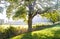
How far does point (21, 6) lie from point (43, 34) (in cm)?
536

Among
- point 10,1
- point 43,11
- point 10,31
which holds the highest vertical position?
point 10,1

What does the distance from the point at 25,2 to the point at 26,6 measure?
0.57 m

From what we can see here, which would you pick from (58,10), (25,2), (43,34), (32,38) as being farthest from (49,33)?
(58,10)

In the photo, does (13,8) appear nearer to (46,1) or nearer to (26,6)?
(26,6)

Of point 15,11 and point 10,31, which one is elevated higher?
point 15,11

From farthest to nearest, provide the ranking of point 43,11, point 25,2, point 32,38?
point 43,11, point 25,2, point 32,38

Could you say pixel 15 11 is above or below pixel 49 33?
above

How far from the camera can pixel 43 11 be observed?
14852 millimetres

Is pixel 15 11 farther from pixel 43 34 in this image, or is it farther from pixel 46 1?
pixel 43 34

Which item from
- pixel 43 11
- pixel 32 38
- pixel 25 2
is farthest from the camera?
pixel 43 11

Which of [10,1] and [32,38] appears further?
[10,1]

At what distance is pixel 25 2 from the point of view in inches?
545

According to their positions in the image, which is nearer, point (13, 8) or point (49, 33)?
point (49, 33)

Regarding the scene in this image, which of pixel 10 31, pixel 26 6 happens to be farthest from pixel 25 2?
pixel 10 31
